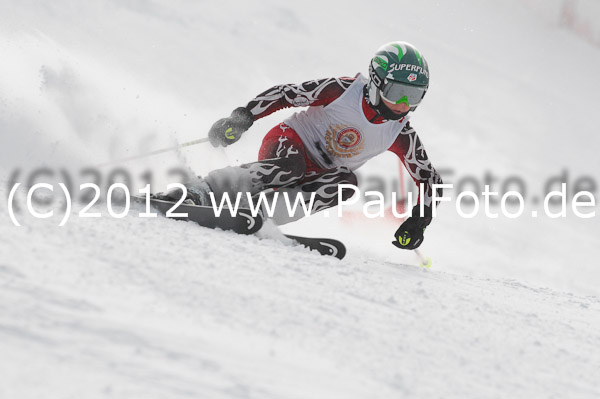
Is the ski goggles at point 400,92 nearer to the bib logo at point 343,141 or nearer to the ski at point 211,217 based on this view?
the bib logo at point 343,141

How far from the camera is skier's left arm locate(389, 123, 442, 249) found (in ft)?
12.8

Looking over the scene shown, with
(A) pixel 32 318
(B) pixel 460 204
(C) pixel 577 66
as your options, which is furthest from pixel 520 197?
(C) pixel 577 66

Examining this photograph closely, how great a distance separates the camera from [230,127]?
11.6 ft

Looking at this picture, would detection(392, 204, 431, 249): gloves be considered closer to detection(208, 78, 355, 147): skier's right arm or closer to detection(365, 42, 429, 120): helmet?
detection(365, 42, 429, 120): helmet

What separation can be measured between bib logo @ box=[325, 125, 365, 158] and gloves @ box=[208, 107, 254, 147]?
1.68ft

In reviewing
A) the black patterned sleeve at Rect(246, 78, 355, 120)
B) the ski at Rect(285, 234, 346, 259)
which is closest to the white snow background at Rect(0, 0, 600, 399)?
the ski at Rect(285, 234, 346, 259)

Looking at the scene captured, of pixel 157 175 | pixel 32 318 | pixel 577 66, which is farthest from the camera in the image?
pixel 577 66

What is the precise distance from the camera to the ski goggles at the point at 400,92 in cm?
354

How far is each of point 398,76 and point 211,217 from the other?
1.28m

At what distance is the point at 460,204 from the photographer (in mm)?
9102

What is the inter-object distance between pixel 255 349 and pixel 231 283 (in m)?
0.48

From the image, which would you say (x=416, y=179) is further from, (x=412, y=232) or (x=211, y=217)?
(x=211, y=217)

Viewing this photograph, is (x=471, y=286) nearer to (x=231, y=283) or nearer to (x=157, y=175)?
(x=231, y=283)

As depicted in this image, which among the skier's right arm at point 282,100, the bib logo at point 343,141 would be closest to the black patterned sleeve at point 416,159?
the bib logo at point 343,141
